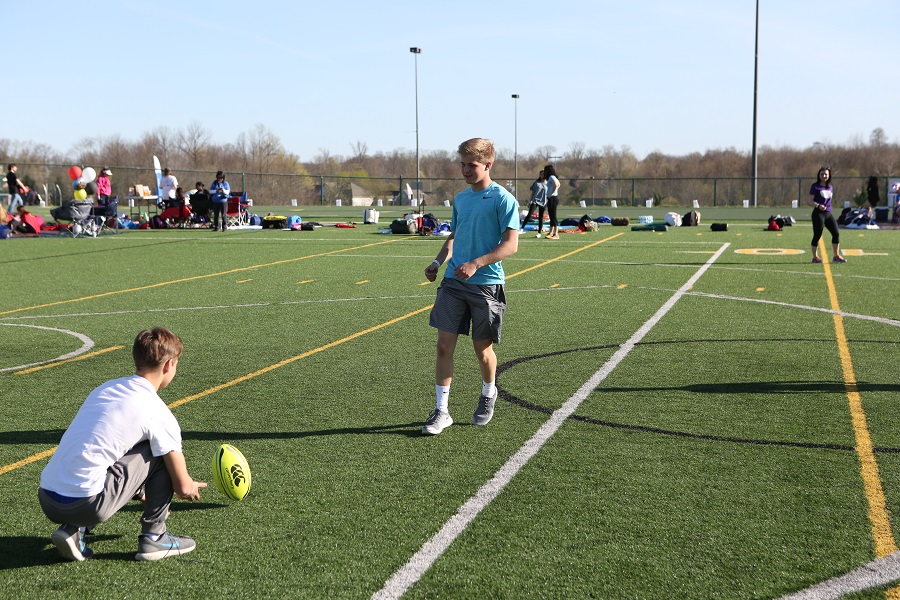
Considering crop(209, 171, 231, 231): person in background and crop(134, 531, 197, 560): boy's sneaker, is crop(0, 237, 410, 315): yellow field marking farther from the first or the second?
crop(134, 531, 197, 560): boy's sneaker

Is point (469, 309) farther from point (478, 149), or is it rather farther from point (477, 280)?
point (478, 149)

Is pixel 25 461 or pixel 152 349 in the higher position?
pixel 152 349

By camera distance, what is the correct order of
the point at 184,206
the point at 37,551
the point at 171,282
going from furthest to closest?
the point at 184,206 < the point at 171,282 < the point at 37,551

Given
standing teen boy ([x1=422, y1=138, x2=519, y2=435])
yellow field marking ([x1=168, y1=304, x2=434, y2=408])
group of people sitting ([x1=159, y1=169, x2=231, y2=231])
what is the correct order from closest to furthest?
1. standing teen boy ([x1=422, y1=138, x2=519, y2=435])
2. yellow field marking ([x1=168, y1=304, x2=434, y2=408])
3. group of people sitting ([x1=159, y1=169, x2=231, y2=231])

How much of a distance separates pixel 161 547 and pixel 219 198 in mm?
27668

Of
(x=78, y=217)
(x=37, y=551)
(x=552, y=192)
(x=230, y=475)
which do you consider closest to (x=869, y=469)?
(x=230, y=475)

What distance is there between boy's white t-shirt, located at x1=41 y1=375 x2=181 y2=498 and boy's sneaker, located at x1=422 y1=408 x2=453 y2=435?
253 centimetres

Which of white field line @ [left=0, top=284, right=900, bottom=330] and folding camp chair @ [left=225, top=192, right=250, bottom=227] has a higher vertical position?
folding camp chair @ [left=225, top=192, right=250, bottom=227]

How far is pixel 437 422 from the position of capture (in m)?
6.42

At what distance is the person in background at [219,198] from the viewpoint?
1195 inches

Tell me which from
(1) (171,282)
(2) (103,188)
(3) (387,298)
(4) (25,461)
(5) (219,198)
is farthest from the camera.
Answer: (5) (219,198)

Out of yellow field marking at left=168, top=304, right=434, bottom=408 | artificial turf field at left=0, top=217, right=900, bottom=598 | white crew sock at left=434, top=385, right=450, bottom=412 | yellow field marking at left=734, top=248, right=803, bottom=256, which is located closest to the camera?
artificial turf field at left=0, top=217, right=900, bottom=598

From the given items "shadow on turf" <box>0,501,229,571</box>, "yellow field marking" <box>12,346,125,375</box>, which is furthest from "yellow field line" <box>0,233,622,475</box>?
"yellow field marking" <box>12,346,125,375</box>

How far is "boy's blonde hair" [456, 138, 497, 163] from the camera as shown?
20.4 feet
